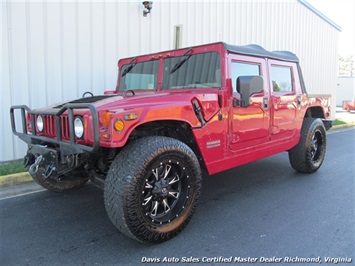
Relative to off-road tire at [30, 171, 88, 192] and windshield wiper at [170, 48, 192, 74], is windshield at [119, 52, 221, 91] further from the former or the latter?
off-road tire at [30, 171, 88, 192]

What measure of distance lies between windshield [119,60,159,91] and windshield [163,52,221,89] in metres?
0.20

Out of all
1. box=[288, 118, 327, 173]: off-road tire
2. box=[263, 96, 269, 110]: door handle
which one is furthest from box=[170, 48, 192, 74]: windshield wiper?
box=[288, 118, 327, 173]: off-road tire

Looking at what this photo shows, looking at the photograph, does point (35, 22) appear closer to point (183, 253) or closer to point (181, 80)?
point (181, 80)

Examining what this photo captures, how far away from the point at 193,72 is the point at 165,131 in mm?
916

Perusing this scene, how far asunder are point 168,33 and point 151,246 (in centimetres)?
624

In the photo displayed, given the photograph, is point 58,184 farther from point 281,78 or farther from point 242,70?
point 281,78

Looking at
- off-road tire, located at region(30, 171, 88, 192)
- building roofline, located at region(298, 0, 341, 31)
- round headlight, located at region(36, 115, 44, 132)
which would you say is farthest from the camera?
building roofline, located at region(298, 0, 341, 31)

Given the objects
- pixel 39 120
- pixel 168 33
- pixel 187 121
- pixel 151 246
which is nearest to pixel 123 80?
pixel 39 120

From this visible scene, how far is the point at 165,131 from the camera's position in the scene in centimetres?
341

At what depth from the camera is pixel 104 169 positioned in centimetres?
339

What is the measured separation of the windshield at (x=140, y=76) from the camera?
4268 mm

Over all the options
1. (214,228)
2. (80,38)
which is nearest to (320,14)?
(80,38)

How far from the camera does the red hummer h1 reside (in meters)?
2.72

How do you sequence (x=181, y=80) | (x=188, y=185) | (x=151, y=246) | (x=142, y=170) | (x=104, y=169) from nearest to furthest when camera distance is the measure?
(x=142, y=170) → (x=151, y=246) → (x=188, y=185) → (x=104, y=169) → (x=181, y=80)
